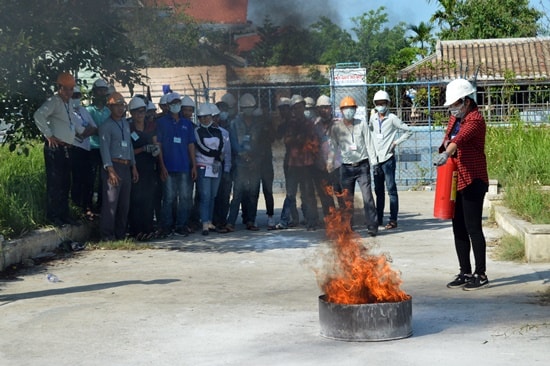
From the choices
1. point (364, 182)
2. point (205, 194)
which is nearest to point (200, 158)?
point (205, 194)

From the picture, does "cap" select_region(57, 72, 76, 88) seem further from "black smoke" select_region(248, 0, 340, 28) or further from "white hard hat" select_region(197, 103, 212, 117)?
"black smoke" select_region(248, 0, 340, 28)

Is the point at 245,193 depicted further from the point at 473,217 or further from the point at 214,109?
the point at 473,217

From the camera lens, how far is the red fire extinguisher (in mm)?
8594

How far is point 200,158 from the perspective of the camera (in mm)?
13070

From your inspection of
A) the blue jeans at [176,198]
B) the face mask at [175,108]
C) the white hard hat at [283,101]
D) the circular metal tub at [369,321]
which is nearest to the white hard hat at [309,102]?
the white hard hat at [283,101]

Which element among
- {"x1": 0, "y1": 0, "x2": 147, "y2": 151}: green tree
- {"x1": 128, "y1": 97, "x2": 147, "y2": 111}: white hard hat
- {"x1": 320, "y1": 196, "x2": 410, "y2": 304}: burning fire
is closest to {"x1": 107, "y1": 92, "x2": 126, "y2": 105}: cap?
{"x1": 0, "y1": 0, "x2": 147, "y2": 151}: green tree

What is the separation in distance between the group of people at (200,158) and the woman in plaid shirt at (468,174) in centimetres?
340

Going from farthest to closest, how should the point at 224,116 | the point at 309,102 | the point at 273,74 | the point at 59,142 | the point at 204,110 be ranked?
the point at 224,116 < the point at 204,110 < the point at 309,102 < the point at 59,142 < the point at 273,74

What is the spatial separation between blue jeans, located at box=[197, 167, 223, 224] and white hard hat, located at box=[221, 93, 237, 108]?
3.19ft

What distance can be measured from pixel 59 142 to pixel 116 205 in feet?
3.52

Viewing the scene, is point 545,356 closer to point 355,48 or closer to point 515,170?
point 355,48

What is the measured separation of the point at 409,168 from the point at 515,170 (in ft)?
18.6

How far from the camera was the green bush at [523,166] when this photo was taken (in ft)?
37.6

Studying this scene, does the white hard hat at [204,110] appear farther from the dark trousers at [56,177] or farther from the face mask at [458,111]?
the face mask at [458,111]
